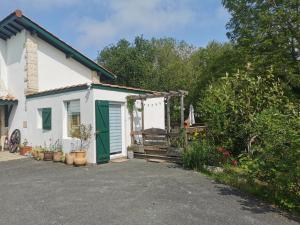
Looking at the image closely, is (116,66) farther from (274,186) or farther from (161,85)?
(274,186)

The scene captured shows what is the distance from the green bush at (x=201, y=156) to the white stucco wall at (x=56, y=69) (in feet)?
28.3

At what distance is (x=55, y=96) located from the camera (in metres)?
12.0

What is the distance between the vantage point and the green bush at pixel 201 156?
902cm

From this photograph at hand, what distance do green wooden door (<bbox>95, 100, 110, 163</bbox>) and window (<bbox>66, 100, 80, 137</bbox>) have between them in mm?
1043

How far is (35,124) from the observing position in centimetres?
1343

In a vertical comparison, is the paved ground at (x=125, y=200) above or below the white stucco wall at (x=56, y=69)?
below

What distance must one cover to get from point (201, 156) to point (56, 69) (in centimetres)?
965

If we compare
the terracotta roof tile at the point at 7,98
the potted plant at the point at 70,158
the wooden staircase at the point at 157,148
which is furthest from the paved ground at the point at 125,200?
the terracotta roof tile at the point at 7,98

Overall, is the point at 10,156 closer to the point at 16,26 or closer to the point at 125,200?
the point at 16,26

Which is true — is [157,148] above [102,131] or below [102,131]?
below

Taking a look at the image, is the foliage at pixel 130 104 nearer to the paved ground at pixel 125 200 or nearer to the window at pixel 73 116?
the window at pixel 73 116

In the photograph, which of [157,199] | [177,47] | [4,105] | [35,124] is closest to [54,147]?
[35,124]

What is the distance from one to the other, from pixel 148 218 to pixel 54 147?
26.9 ft

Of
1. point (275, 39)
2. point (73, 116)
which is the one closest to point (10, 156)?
point (73, 116)
